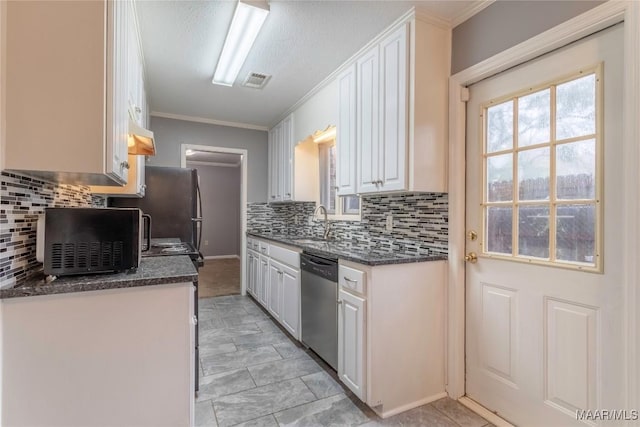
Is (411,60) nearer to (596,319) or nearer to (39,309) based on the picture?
(596,319)

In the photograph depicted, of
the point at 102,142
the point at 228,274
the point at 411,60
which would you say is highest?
the point at 411,60

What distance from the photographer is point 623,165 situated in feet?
4.28

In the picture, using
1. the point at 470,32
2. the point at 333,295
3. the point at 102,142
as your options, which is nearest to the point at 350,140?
the point at 470,32

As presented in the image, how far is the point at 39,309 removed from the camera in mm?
1124

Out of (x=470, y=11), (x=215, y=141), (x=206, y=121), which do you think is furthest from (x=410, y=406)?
(x=206, y=121)

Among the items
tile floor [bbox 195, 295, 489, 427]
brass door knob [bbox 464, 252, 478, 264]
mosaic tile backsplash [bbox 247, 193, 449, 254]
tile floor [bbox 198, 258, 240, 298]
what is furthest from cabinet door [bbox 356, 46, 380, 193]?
tile floor [bbox 198, 258, 240, 298]

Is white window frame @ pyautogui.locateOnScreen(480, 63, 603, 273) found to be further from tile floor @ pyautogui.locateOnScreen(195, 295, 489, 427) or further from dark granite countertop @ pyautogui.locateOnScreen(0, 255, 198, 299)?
dark granite countertop @ pyautogui.locateOnScreen(0, 255, 198, 299)

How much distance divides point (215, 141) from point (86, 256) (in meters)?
3.30

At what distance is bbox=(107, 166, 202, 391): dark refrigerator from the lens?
3.04 meters

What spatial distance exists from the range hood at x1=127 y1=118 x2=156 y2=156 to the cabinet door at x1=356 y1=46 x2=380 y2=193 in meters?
1.40

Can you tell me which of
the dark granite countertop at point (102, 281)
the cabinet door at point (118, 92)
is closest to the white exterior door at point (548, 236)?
the dark granite countertop at point (102, 281)

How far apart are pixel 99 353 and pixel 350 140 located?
202 cm

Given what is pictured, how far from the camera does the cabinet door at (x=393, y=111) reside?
1994mm

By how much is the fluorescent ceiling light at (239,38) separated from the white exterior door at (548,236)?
140cm
